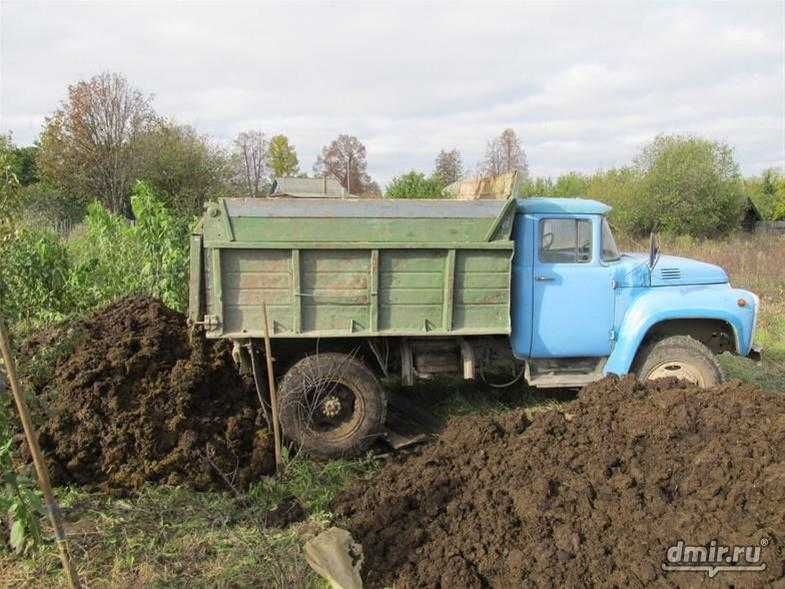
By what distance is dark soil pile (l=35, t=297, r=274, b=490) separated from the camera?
15.9 ft

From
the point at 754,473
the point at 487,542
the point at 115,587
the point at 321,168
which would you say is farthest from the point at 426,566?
the point at 321,168

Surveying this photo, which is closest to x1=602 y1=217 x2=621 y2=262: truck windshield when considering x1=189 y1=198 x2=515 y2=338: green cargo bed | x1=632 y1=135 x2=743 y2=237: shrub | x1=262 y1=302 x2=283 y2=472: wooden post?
x1=189 y1=198 x2=515 y2=338: green cargo bed

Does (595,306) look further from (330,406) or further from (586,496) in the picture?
Result: (330,406)

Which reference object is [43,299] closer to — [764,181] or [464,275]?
[464,275]

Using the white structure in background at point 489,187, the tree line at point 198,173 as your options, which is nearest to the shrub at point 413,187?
the tree line at point 198,173

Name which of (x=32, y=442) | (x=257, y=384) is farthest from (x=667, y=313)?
(x=32, y=442)

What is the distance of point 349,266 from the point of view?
5418mm

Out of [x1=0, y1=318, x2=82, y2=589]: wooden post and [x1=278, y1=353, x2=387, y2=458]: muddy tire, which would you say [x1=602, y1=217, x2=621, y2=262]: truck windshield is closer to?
[x1=278, y1=353, x2=387, y2=458]: muddy tire

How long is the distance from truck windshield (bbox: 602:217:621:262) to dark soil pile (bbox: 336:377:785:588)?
163 cm

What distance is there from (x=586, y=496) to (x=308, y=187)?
4.92m

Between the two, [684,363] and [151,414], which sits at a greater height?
[684,363]

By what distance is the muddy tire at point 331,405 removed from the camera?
18.0ft

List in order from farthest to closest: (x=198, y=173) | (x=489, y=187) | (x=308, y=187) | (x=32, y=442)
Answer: (x=198, y=173)
(x=308, y=187)
(x=489, y=187)
(x=32, y=442)

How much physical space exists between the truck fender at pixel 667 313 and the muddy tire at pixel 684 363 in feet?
0.60
